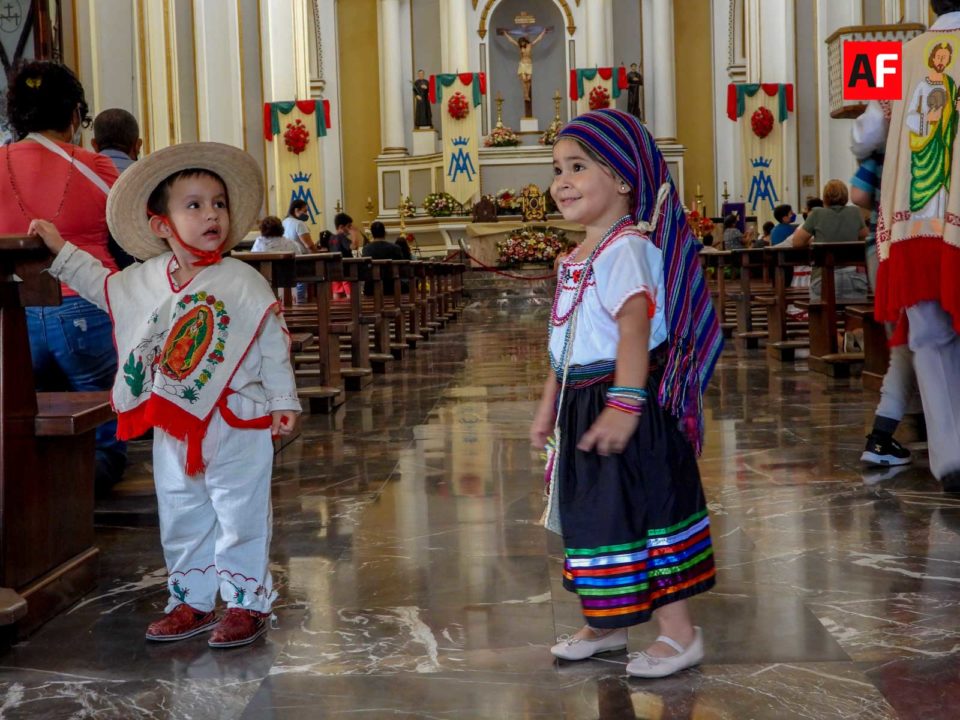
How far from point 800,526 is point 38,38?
5601mm

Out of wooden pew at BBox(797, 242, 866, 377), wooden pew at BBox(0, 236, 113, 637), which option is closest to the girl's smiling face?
wooden pew at BBox(0, 236, 113, 637)

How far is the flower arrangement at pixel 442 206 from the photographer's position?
72.1 ft

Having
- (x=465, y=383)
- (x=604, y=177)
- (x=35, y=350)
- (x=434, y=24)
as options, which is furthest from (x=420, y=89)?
(x=604, y=177)

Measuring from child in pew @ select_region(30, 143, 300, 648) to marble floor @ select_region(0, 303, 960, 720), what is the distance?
185 mm

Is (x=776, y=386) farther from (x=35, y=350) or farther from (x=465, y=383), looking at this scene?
(x=35, y=350)

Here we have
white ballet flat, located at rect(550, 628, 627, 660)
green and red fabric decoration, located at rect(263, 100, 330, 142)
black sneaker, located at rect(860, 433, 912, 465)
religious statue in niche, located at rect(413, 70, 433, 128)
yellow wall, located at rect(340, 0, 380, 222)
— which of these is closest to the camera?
white ballet flat, located at rect(550, 628, 627, 660)

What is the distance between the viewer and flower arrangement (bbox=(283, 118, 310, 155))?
1841 centimetres

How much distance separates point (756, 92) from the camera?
66.3ft

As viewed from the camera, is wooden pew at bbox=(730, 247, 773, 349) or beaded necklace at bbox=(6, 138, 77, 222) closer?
beaded necklace at bbox=(6, 138, 77, 222)

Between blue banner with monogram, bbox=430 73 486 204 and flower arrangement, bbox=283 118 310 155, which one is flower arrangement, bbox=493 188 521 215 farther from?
flower arrangement, bbox=283 118 310 155

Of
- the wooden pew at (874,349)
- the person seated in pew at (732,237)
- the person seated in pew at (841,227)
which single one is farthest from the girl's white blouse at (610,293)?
the person seated in pew at (732,237)

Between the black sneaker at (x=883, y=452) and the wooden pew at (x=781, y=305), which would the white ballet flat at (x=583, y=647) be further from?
the wooden pew at (x=781, y=305)

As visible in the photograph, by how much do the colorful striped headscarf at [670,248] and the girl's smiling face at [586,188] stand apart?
2 cm
